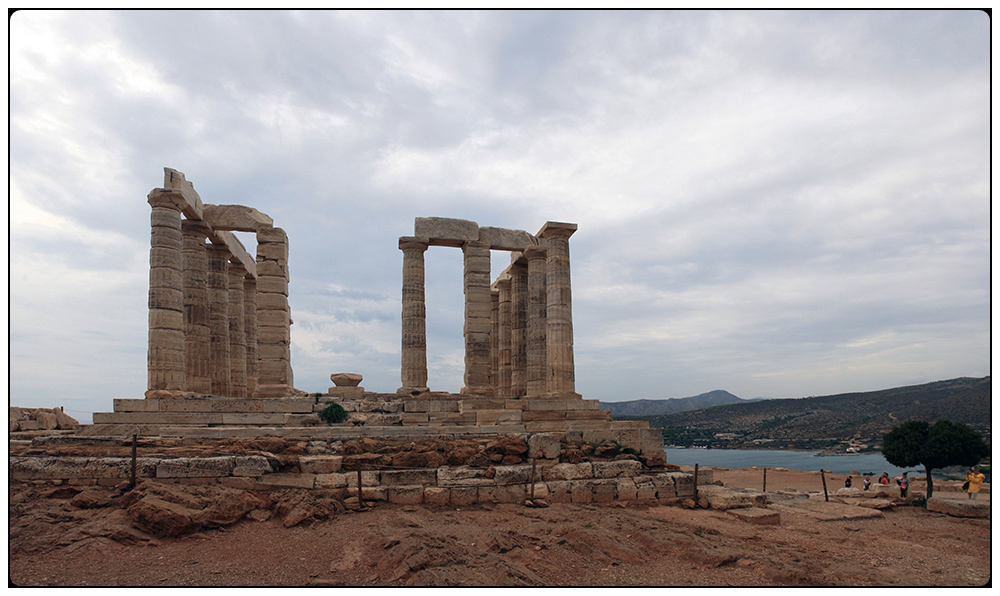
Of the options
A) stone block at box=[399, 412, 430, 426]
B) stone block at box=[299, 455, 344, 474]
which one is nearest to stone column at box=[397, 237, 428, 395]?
stone block at box=[399, 412, 430, 426]

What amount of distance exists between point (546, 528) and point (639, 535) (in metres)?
1.88

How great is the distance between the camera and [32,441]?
14.4m

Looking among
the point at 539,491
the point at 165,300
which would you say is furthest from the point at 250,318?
the point at 539,491

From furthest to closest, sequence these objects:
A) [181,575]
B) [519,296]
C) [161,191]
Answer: [519,296]
[161,191]
[181,575]

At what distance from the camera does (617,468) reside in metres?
16.2

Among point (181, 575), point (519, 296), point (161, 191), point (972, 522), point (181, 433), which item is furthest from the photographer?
point (519, 296)

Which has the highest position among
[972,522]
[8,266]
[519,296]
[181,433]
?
[519,296]

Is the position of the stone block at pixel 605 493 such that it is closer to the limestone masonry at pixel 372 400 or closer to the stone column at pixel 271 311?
the limestone masonry at pixel 372 400

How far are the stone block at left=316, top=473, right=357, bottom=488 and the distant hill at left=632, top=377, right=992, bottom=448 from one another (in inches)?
2638

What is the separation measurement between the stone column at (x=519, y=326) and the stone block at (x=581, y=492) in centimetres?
1404

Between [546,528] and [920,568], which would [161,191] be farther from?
[920,568]

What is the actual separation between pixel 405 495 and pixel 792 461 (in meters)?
59.2

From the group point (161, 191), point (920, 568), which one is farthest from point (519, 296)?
point (920, 568)

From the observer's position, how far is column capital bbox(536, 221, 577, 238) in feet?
80.0
